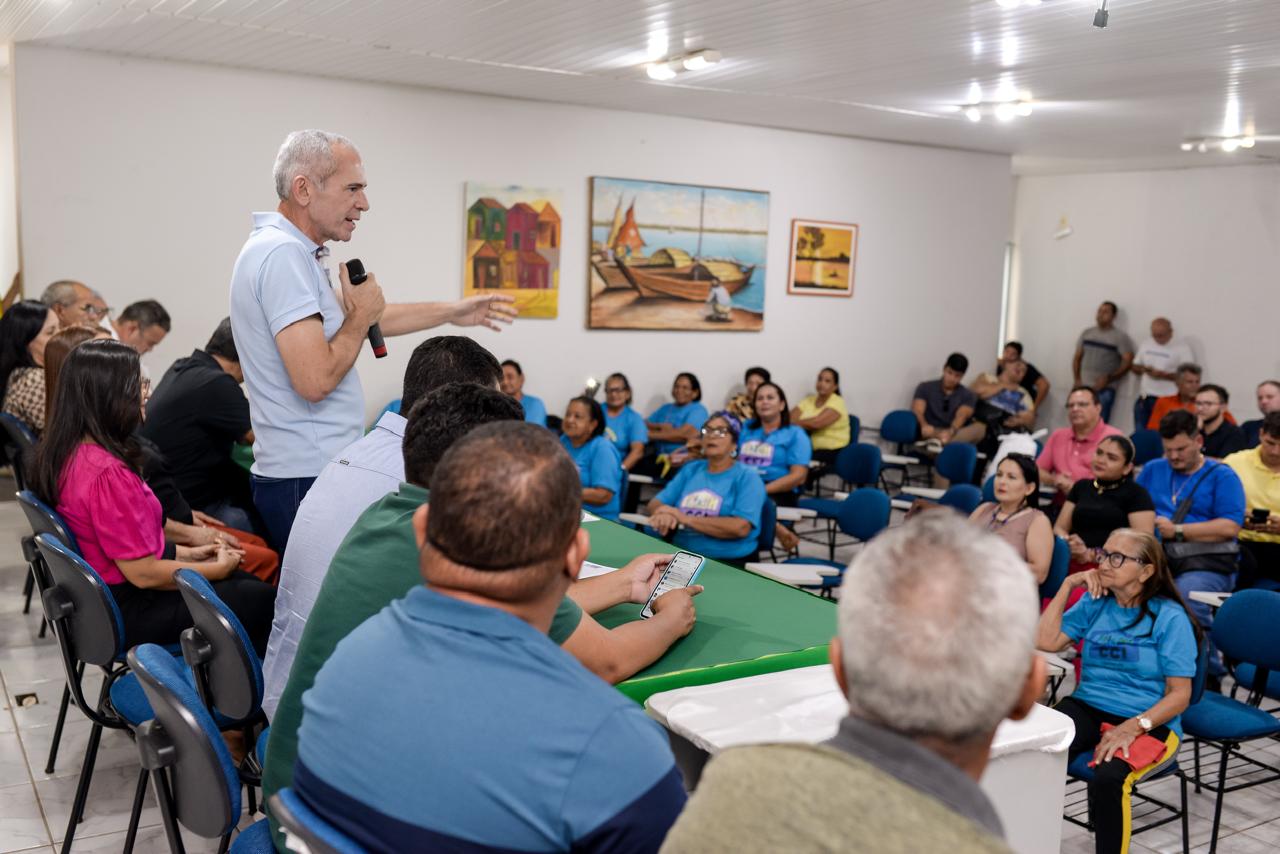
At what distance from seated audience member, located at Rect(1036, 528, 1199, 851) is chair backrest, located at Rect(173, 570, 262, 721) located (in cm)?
232

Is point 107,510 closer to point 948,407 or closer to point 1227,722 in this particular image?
point 1227,722

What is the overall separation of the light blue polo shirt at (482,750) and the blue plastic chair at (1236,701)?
9.48 ft

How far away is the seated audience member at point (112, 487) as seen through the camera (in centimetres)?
318

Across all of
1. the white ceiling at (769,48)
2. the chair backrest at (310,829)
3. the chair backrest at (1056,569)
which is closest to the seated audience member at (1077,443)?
the chair backrest at (1056,569)

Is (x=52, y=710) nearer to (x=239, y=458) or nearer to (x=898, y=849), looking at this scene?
(x=239, y=458)

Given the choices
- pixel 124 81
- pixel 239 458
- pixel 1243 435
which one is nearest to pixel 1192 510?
pixel 1243 435

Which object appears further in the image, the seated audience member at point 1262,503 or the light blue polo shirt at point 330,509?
the seated audience member at point 1262,503

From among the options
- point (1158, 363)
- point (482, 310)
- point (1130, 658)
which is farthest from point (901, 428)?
point (482, 310)

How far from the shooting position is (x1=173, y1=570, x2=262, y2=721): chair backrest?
2.52 meters

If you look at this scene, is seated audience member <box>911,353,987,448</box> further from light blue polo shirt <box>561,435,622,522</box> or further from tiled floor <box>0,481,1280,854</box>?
tiled floor <box>0,481,1280,854</box>

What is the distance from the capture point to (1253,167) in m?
10.6

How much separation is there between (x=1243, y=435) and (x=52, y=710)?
674 cm

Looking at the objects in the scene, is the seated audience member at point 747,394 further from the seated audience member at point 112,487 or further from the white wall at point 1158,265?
the seated audience member at point 112,487

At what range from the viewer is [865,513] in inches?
218
